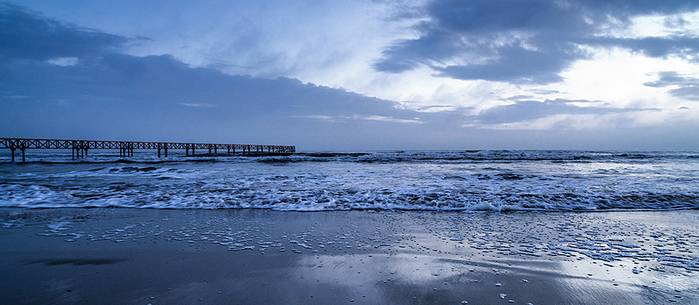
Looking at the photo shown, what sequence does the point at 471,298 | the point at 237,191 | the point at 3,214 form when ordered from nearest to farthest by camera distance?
the point at 471,298 < the point at 3,214 < the point at 237,191

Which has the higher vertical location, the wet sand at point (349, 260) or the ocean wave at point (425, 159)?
the ocean wave at point (425, 159)

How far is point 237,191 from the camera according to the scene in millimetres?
10633

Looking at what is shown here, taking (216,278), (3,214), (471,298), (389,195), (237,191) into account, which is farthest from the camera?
(237,191)

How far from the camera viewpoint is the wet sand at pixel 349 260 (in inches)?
131

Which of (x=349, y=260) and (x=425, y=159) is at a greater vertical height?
(x=425, y=159)

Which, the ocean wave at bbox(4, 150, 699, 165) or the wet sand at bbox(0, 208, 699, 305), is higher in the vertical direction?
the ocean wave at bbox(4, 150, 699, 165)

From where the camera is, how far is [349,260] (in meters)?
4.44

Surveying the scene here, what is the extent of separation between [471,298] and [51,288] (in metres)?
4.24

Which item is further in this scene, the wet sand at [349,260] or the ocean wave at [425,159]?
the ocean wave at [425,159]

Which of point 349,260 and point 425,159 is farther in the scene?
point 425,159

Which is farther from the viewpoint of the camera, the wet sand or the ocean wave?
the ocean wave

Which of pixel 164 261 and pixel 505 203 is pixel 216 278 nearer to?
pixel 164 261

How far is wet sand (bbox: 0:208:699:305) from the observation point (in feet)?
11.0

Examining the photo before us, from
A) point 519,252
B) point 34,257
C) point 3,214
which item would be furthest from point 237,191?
point 519,252
